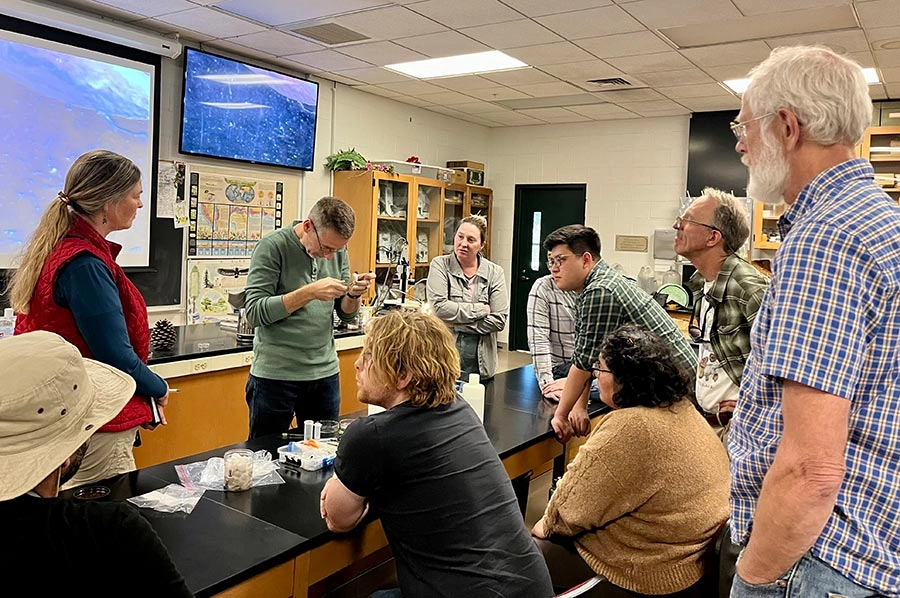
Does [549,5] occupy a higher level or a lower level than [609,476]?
higher

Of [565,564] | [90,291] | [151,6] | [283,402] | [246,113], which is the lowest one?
[565,564]

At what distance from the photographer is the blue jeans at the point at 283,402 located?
274 centimetres

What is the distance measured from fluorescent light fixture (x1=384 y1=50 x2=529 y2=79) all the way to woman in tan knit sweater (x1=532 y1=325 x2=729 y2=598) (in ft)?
10.6

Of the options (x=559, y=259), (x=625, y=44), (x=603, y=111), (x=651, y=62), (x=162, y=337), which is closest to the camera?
(x=559, y=259)

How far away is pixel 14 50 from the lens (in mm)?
3713

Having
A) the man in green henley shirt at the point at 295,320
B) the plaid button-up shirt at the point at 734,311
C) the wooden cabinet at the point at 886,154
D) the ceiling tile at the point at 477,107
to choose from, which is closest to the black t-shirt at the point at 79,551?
the man in green henley shirt at the point at 295,320

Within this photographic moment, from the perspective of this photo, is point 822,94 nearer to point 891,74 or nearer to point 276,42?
point 276,42

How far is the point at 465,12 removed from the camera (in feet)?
12.4

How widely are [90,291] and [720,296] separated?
6.80 ft

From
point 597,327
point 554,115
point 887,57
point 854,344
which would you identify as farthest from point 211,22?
point 887,57

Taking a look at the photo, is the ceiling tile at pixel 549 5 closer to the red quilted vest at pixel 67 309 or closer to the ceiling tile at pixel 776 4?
the ceiling tile at pixel 776 4

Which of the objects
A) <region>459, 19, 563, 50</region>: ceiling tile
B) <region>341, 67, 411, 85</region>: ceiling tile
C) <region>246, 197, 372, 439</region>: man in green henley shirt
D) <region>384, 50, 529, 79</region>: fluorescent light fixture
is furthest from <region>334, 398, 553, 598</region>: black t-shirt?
<region>341, 67, 411, 85</region>: ceiling tile

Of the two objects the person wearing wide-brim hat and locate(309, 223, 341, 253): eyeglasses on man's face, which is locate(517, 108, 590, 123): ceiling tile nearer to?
locate(309, 223, 341, 253): eyeglasses on man's face

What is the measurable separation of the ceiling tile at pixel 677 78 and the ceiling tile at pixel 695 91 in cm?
11
